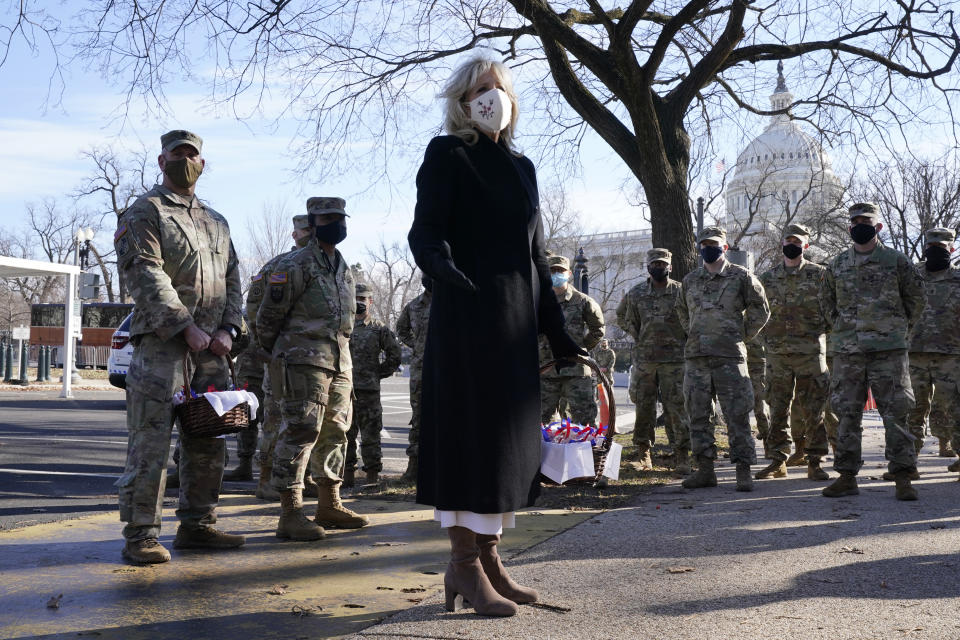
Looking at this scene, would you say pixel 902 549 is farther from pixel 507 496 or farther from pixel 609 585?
pixel 507 496

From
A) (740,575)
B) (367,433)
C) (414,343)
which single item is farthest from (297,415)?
(414,343)

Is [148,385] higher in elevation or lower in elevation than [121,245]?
lower

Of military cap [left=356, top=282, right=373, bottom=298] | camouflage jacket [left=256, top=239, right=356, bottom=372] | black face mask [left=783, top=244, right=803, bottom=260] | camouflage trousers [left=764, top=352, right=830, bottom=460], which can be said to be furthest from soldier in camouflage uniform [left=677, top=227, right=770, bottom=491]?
camouflage jacket [left=256, top=239, right=356, bottom=372]

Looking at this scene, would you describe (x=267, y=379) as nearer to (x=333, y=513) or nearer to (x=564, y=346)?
(x=333, y=513)

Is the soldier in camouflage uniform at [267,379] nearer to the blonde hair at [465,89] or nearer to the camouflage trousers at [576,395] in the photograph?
the blonde hair at [465,89]

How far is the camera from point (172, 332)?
15.8 ft

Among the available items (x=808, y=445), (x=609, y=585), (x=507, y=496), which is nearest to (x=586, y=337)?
(x=808, y=445)

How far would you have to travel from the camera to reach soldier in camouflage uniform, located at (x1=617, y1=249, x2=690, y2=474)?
32.3ft

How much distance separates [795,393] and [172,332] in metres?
7.02

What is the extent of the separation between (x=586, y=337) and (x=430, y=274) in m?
5.91

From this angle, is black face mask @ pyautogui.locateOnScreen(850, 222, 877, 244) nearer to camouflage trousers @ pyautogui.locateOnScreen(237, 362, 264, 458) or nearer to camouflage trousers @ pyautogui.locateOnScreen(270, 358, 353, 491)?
camouflage trousers @ pyautogui.locateOnScreen(270, 358, 353, 491)

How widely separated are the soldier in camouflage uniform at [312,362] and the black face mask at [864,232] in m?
4.42

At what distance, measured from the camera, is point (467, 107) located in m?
3.92

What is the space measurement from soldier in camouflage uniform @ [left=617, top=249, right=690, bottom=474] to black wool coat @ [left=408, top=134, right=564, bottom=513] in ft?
20.1
